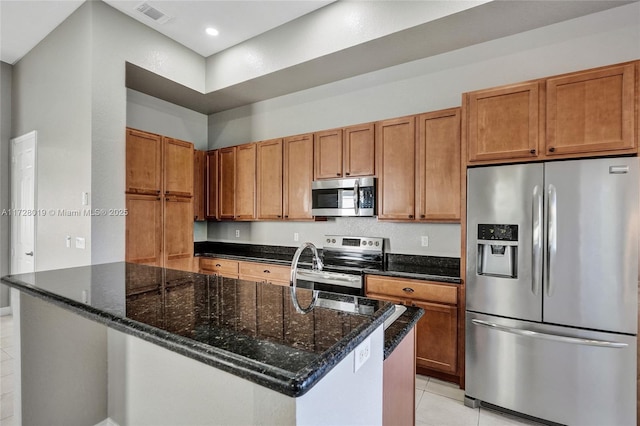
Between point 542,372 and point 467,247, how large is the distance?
96 centimetres

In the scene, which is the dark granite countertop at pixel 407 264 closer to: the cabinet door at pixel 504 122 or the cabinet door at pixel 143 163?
the cabinet door at pixel 504 122

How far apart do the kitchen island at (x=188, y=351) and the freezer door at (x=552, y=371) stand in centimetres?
133

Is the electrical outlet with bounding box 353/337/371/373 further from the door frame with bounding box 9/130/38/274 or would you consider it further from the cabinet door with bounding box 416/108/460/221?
the door frame with bounding box 9/130/38/274

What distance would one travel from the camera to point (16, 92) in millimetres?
4352

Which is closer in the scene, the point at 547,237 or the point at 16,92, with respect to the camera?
the point at 547,237

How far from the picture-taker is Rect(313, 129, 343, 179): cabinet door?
11.8 feet

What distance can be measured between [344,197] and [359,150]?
528mm

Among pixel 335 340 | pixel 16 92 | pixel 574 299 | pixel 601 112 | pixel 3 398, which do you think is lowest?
pixel 3 398

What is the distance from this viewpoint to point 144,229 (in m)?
3.64

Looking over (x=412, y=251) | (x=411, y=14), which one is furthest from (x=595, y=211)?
(x=411, y=14)

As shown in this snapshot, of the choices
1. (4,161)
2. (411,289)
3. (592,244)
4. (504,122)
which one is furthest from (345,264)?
(4,161)

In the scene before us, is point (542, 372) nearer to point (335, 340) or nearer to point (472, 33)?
point (335, 340)

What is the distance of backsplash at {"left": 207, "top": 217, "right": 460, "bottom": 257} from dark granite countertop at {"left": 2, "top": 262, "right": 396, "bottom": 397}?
2.07 m

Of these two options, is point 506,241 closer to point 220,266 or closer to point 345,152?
point 345,152
